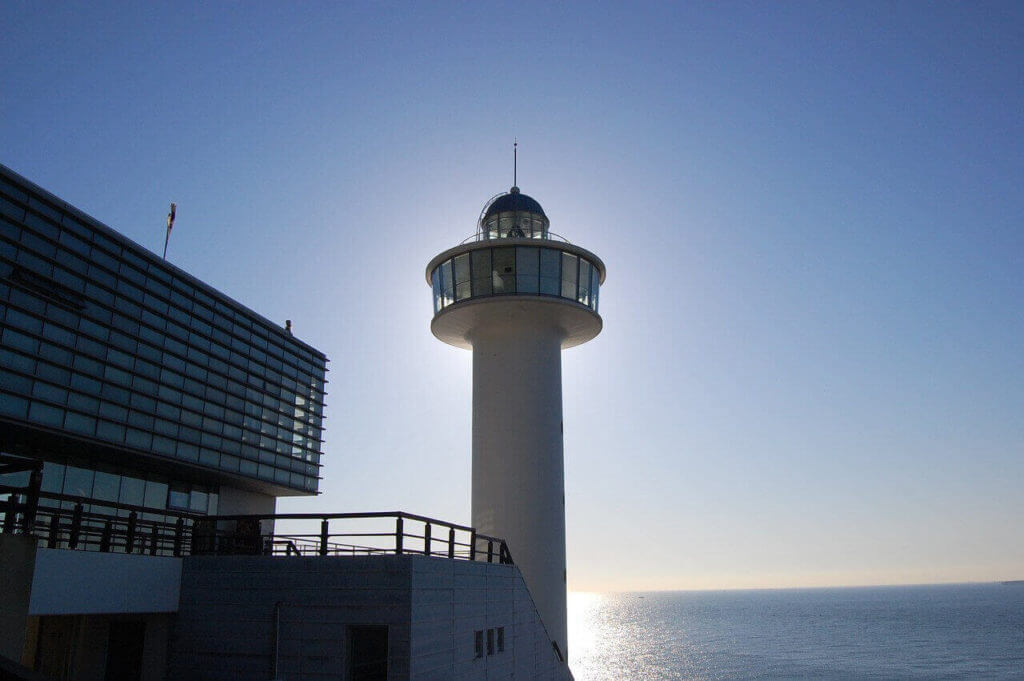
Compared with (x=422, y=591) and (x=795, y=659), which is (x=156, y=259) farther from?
(x=795, y=659)

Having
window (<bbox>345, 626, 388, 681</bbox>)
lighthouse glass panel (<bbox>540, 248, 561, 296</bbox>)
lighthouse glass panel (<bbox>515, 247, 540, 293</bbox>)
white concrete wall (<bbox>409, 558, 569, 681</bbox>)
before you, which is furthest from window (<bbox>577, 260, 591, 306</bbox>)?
window (<bbox>345, 626, 388, 681</bbox>)

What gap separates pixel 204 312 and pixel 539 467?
44.2 ft

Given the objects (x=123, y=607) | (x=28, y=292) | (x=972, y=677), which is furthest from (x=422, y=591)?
(x=972, y=677)

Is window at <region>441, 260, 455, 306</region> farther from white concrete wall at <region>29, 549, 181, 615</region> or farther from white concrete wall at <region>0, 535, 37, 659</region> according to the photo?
white concrete wall at <region>0, 535, 37, 659</region>

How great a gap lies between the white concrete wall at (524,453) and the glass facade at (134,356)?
9.42 meters

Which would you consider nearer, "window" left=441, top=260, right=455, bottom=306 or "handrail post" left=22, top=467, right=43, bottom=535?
"handrail post" left=22, top=467, right=43, bottom=535

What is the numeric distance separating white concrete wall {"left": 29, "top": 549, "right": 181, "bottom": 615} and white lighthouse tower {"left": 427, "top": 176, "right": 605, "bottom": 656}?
12084mm

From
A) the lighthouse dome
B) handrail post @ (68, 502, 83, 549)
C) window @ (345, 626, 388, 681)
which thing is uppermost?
the lighthouse dome

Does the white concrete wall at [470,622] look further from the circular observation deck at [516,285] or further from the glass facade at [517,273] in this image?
the glass facade at [517,273]

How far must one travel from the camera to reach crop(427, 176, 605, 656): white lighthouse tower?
1042 inches

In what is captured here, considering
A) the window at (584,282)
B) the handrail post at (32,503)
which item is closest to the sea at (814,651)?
the window at (584,282)

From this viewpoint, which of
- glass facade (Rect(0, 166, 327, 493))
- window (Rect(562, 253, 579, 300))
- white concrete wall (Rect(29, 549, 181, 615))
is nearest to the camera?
white concrete wall (Rect(29, 549, 181, 615))

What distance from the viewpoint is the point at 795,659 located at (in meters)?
94.0

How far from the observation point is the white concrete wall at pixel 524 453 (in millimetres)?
26297
